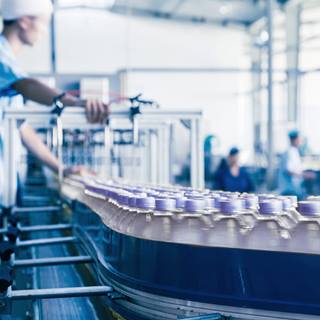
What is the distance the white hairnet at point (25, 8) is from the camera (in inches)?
64.7

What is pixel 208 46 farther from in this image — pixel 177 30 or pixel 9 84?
pixel 9 84

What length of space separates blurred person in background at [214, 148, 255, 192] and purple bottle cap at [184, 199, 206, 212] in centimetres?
435

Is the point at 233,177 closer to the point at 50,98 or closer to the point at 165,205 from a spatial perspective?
the point at 50,98

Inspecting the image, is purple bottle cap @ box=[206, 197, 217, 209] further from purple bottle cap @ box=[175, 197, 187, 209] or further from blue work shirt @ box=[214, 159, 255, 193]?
blue work shirt @ box=[214, 159, 255, 193]

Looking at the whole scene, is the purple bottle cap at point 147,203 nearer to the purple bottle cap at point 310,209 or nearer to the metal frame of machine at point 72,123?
the purple bottle cap at point 310,209

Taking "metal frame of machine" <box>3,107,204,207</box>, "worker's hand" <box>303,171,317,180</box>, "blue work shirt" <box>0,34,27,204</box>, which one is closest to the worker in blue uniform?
"worker's hand" <box>303,171,317,180</box>

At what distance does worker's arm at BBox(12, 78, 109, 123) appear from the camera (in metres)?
1.54

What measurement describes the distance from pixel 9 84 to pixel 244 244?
1.18m

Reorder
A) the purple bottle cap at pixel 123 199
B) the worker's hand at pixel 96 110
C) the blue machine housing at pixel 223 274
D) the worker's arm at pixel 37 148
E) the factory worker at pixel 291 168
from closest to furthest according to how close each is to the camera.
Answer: the blue machine housing at pixel 223 274 < the purple bottle cap at pixel 123 199 < the worker's hand at pixel 96 110 < the worker's arm at pixel 37 148 < the factory worker at pixel 291 168

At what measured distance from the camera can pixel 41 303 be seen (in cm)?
92

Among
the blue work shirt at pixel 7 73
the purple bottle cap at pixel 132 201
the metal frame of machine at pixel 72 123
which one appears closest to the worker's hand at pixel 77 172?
the metal frame of machine at pixel 72 123

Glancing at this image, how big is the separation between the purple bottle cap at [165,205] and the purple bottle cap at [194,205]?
2 cm

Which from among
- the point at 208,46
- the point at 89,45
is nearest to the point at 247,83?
the point at 208,46

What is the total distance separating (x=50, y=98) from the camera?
1.65m
